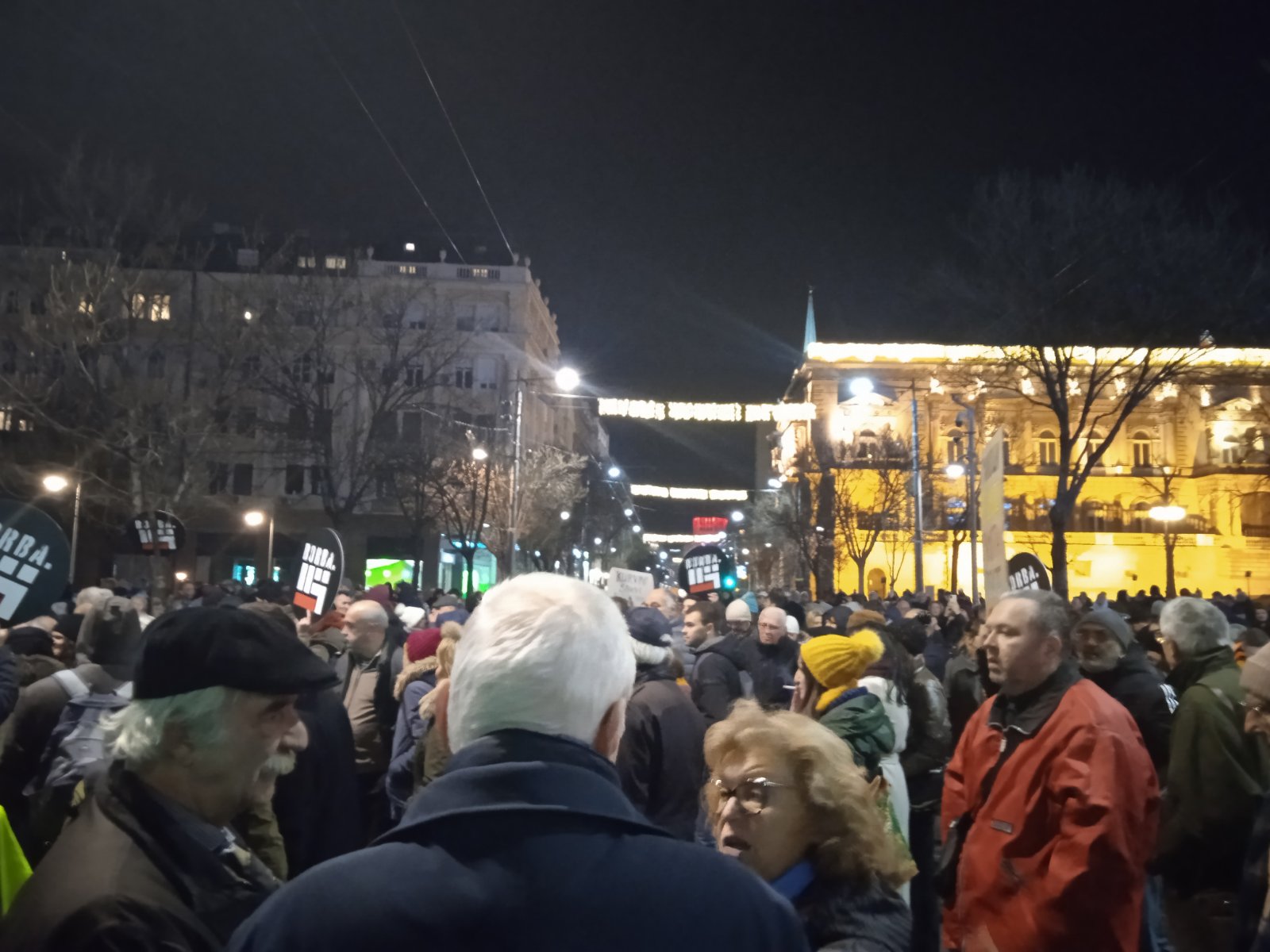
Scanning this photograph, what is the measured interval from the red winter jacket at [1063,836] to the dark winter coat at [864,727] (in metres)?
0.43

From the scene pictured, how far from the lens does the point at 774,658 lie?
10.0 metres

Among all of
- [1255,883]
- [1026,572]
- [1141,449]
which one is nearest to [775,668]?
[1026,572]

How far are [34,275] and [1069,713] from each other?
29.5 metres

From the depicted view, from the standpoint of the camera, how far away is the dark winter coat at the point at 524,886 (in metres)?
1.44

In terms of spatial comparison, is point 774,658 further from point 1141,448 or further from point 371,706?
point 1141,448

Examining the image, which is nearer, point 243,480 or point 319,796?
point 319,796

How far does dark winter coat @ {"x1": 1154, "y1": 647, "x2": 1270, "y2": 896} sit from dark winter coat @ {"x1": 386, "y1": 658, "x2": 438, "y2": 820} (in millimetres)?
3918

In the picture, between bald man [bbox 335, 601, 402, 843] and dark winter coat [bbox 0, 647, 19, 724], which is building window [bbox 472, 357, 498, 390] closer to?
bald man [bbox 335, 601, 402, 843]

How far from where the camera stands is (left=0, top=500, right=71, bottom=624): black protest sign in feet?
18.7

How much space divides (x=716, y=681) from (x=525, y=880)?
23.2 feet

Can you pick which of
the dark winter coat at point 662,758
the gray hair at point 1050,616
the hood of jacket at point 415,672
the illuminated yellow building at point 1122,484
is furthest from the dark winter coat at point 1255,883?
the illuminated yellow building at point 1122,484

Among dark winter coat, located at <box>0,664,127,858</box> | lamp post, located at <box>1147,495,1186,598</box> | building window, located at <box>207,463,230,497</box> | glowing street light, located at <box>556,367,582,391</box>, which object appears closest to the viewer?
dark winter coat, located at <box>0,664,127,858</box>

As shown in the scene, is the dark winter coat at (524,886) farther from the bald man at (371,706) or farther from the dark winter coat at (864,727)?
the bald man at (371,706)

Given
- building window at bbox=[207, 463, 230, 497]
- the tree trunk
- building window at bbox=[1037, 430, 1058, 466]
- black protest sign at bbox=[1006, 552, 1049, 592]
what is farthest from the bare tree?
building window at bbox=[1037, 430, 1058, 466]
